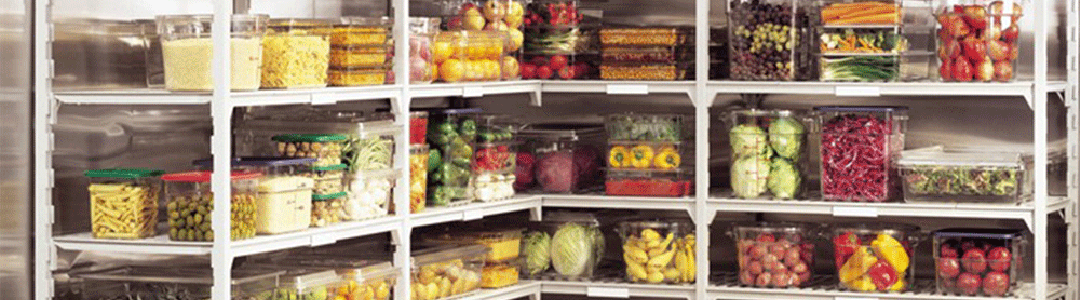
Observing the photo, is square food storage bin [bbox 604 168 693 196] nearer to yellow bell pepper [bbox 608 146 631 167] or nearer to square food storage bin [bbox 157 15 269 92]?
yellow bell pepper [bbox 608 146 631 167]

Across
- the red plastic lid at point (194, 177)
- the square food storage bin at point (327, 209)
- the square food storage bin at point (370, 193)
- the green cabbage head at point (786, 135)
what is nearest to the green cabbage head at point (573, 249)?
the green cabbage head at point (786, 135)

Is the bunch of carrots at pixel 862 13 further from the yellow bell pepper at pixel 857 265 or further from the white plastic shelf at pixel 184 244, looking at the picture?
the white plastic shelf at pixel 184 244

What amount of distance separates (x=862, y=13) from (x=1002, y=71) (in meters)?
0.61

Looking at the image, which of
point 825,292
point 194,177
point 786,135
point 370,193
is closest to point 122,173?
point 194,177

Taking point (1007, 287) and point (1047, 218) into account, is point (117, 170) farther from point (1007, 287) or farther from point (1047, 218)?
point (1047, 218)

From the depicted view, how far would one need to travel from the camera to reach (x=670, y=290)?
287 inches

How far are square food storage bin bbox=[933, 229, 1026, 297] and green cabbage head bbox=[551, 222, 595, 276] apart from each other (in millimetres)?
1534

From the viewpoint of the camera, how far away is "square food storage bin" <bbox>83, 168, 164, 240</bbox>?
5379mm

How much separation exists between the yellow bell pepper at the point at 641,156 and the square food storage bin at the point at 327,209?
5.65 feet

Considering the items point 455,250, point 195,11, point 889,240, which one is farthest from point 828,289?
point 195,11

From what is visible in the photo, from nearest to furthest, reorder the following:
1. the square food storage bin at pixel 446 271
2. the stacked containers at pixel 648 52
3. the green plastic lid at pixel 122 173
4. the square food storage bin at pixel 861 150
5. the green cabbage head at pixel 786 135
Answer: the green plastic lid at pixel 122 173
the square food storage bin at pixel 446 271
the square food storage bin at pixel 861 150
the green cabbage head at pixel 786 135
the stacked containers at pixel 648 52

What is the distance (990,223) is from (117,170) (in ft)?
13.1

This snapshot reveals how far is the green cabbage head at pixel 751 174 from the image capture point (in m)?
7.13

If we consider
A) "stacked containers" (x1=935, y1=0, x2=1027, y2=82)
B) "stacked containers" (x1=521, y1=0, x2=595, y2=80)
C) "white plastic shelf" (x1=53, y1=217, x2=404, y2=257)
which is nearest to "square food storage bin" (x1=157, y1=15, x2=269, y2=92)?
"white plastic shelf" (x1=53, y1=217, x2=404, y2=257)
